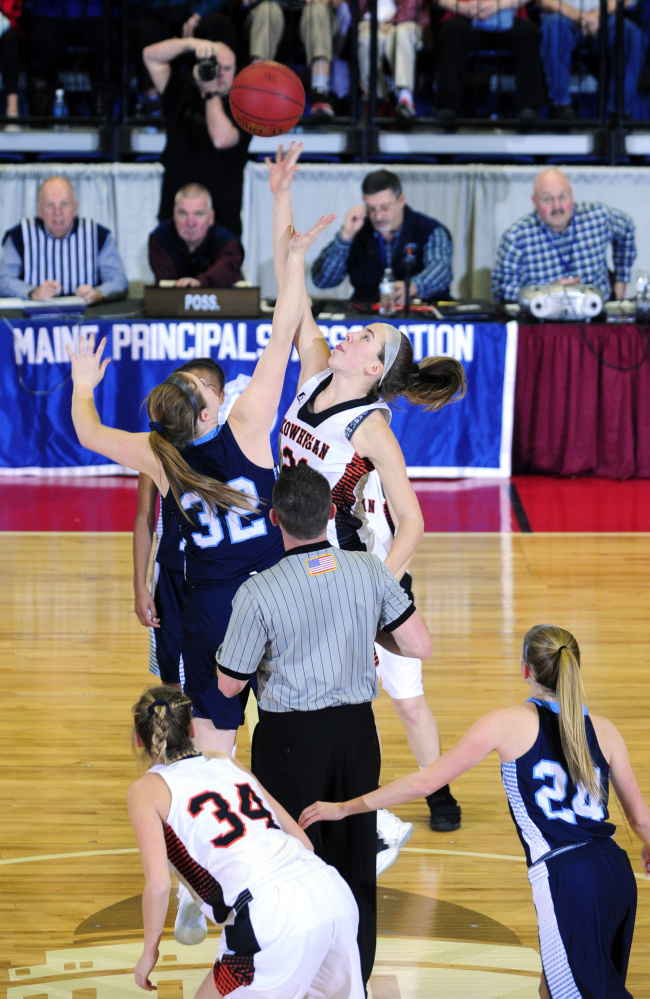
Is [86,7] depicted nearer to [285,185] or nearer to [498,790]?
[285,185]

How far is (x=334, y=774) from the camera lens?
301cm

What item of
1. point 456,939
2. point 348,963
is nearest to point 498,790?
point 456,939

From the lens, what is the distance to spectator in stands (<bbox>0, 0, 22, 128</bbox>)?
455 inches

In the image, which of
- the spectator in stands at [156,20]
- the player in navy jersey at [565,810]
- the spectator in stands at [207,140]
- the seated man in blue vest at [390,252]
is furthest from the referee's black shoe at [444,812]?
the spectator in stands at [156,20]

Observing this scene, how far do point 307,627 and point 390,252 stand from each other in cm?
648

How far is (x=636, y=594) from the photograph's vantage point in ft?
21.6

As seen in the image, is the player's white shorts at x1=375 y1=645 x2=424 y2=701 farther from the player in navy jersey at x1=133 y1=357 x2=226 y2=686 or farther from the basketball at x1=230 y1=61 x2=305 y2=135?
the basketball at x1=230 y1=61 x2=305 y2=135

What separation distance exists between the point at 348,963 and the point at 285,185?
247 cm

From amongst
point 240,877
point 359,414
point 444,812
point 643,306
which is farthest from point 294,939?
point 643,306

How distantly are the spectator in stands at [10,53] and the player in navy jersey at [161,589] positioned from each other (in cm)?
856

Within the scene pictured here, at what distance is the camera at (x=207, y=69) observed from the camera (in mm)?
9227

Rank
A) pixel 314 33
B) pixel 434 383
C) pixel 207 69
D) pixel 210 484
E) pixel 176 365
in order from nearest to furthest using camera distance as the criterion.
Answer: pixel 210 484
pixel 434 383
pixel 176 365
pixel 207 69
pixel 314 33

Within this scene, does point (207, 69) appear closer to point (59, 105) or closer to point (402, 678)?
point (59, 105)

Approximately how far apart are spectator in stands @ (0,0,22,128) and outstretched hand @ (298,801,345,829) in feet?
33.3
